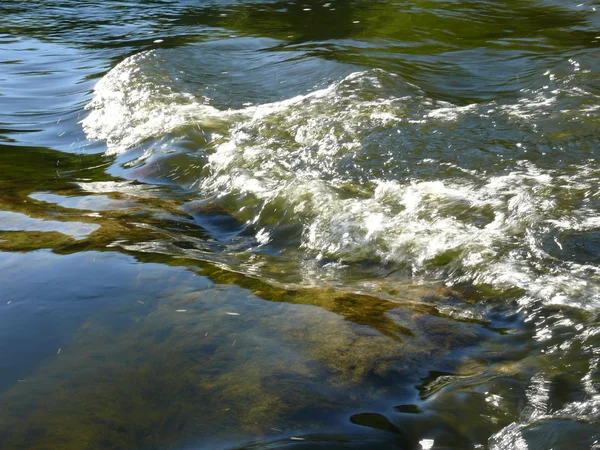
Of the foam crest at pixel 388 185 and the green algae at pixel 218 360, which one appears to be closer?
the green algae at pixel 218 360

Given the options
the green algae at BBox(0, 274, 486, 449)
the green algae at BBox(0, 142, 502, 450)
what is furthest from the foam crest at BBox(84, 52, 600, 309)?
the green algae at BBox(0, 274, 486, 449)

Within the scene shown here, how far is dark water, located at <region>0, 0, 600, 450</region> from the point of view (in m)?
2.37

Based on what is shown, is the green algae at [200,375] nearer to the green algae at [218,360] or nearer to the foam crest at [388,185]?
the green algae at [218,360]

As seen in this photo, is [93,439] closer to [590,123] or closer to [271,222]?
[271,222]

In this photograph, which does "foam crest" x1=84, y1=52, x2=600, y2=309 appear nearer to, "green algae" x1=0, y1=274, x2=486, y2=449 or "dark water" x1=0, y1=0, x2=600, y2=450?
"dark water" x1=0, y1=0, x2=600, y2=450

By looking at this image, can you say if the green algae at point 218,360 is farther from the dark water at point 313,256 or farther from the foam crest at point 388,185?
the foam crest at point 388,185

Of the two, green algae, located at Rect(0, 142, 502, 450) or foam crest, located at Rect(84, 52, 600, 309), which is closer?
green algae, located at Rect(0, 142, 502, 450)

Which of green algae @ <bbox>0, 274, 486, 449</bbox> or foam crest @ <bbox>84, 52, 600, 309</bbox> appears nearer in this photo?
green algae @ <bbox>0, 274, 486, 449</bbox>

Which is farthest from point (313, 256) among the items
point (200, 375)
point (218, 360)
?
point (200, 375)

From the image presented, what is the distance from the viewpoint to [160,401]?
7.86ft

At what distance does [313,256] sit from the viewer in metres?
3.93

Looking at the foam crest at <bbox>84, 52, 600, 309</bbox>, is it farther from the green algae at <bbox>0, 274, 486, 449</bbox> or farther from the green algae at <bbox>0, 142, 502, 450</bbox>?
the green algae at <bbox>0, 274, 486, 449</bbox>

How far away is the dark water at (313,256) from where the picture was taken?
7.77ft

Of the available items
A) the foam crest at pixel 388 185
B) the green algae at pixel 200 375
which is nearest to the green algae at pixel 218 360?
the green algae at pixel 200 375
